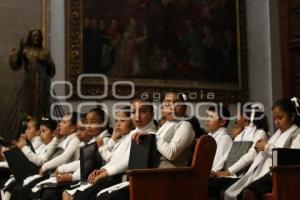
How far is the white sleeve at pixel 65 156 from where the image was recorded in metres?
6.89

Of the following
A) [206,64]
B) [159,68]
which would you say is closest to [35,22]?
[159,68]

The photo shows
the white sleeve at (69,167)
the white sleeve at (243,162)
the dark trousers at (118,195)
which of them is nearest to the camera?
the dark trousers at (118,195)

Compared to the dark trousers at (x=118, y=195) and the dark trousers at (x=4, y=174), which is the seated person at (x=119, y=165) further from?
the dark trousers at (x=4, y=174)

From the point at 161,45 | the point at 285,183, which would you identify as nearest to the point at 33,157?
the point at 285,183

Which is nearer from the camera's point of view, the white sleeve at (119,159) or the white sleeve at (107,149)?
the white sleeve at (119,159)

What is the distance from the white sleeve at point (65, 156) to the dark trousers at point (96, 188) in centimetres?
154

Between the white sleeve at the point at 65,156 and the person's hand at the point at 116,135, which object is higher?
the person's hand at the point at 116,135

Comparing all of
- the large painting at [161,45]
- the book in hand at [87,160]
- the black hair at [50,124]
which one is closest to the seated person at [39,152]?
the black hair at [50,124]

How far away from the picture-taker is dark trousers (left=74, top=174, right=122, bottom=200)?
5262 millimetres

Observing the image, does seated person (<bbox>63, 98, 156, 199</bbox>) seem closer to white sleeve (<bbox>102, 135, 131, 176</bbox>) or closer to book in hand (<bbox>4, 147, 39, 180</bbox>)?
white sleeve (<bbox>102, 135, 131, 176</bbox>)

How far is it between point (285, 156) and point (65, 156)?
298 cm

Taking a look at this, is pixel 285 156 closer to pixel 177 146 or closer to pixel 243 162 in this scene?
pixel 177 146

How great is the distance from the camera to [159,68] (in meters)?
11.5

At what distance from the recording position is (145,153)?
4949 millimetres
